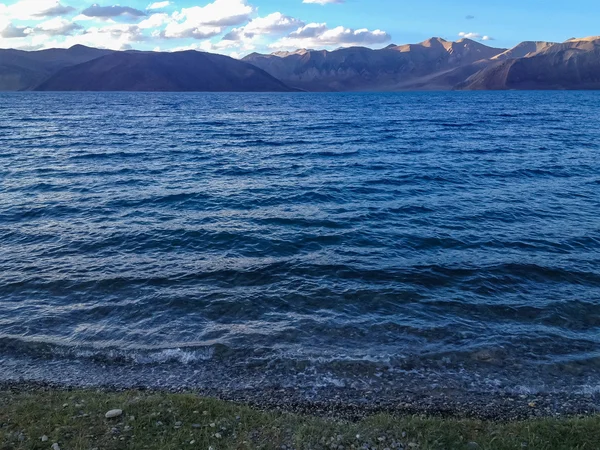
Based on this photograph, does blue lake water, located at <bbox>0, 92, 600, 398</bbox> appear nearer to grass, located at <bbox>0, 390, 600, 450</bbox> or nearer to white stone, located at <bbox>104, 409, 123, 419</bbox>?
grass, located at <bbox>0, 390, 600, 450</bbox>

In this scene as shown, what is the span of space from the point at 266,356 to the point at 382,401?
3040mm

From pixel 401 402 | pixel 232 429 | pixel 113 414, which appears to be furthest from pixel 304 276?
pixel 113 414

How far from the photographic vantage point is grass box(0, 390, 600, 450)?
7.64 m

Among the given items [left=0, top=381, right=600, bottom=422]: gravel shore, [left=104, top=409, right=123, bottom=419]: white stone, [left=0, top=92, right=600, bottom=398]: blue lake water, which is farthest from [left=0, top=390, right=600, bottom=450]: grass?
[left=0, top=92, right=600, bottom=398]: blue lake water

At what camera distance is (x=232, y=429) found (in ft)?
26.6

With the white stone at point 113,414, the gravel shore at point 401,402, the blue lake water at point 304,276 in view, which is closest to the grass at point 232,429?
the white stone at point 113,414

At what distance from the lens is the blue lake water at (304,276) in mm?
11109

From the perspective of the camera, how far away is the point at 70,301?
47.2 ft

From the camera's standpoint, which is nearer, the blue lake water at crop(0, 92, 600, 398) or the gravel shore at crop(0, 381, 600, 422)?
the gravel shore at crop(0, 381, 600, 422)

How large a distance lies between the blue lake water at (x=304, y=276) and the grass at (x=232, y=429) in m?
1.68

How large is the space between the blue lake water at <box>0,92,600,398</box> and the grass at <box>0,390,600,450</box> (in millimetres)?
1681

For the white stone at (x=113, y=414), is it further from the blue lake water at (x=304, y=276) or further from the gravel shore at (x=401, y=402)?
the blue lake water at (x=304, y=276)

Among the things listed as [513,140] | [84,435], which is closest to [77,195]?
[84,435]

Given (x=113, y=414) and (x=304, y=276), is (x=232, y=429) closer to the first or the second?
(x=113, y=414)
